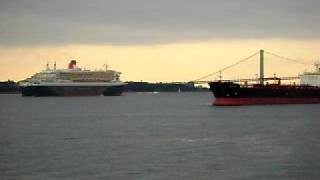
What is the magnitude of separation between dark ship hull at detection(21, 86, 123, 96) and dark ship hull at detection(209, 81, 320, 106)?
74.6 metres

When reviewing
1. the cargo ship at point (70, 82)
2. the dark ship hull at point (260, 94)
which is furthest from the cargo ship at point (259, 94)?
the cargo ship at point (70, 82)

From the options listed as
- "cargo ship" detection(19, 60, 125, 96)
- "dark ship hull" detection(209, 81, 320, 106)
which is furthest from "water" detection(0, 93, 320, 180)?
"cargo ship" detection(19, 60, 125, 96)

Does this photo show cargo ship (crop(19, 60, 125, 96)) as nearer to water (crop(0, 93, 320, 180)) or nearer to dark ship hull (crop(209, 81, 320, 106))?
dark ship hull (crop(209, 81, 320, 106))

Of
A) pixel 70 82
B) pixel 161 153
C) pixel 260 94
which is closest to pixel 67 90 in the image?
pixel 70 82

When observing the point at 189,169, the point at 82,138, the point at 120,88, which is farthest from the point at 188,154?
the point at 120,88

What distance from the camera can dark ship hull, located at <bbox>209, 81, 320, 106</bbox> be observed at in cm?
8306

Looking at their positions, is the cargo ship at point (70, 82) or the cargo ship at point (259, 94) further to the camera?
the cargo ship at point (70, 82)

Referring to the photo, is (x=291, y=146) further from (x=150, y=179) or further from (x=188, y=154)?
(x=150, y=179)

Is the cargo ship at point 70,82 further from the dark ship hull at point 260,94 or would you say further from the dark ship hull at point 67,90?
the dark ship hull at point 260,94

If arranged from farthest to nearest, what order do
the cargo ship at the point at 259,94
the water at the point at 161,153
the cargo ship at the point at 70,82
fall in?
the cargo ship at the point at 70,82
the cargo ship at the point at 259,94
the water at the point at 161,153

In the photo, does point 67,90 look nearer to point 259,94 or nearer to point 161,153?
point 259,94

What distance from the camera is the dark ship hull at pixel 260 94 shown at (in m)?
83.1

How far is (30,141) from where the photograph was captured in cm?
3938

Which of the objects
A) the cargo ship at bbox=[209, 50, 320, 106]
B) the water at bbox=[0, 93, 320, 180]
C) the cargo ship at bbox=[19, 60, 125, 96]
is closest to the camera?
the water at bbox=[0, 93, 320, 180]
